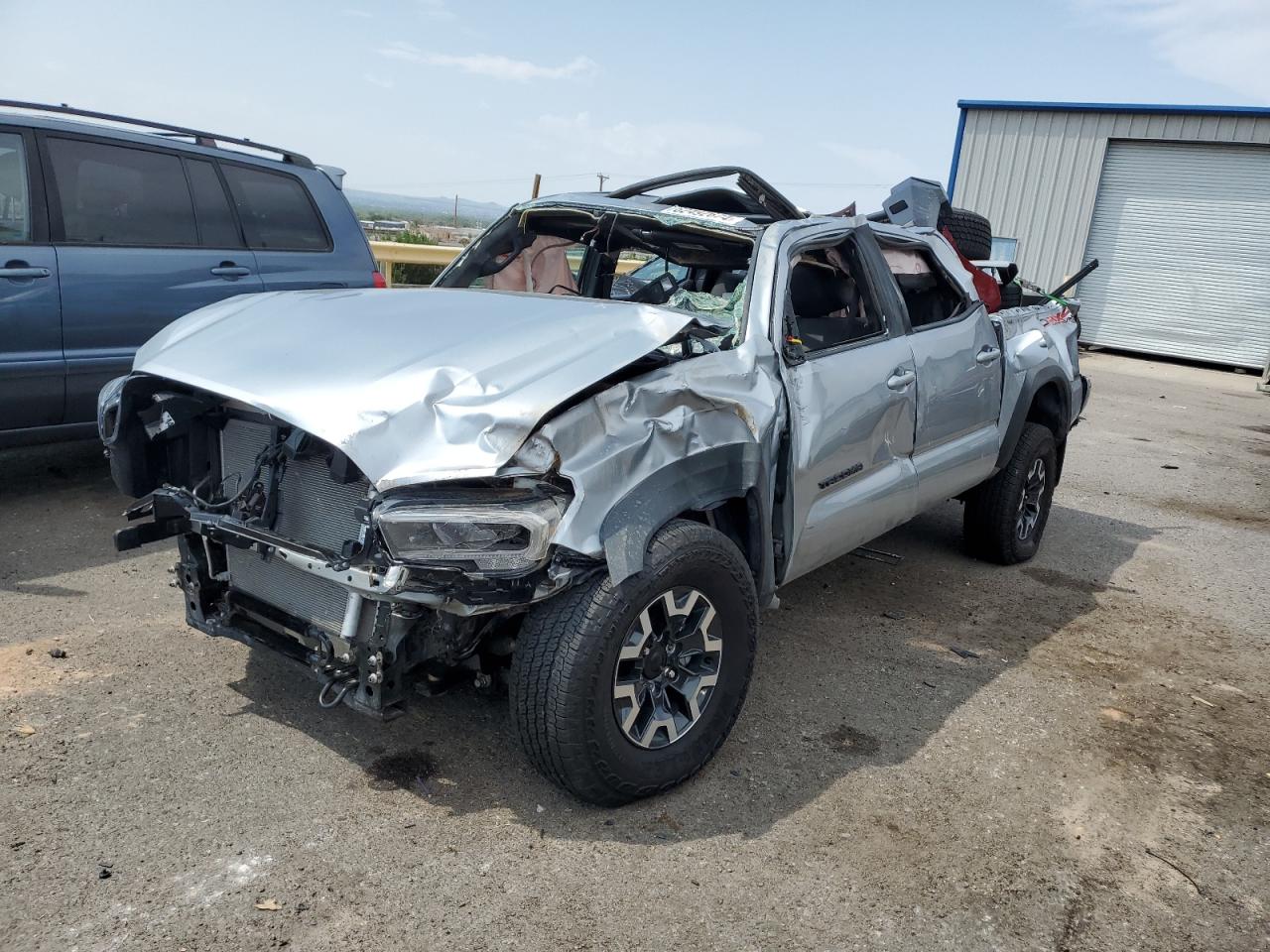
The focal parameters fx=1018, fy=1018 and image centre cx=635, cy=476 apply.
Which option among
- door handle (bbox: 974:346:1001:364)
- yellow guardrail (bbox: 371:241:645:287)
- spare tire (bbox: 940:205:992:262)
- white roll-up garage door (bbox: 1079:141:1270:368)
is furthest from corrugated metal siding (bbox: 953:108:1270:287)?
door handle (bbox: 974:346:1001:364)

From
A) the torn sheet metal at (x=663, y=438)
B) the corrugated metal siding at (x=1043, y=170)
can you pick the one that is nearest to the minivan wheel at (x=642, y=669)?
the torn sheet metal at (x=663, y=438)

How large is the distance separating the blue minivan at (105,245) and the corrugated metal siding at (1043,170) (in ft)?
53.6

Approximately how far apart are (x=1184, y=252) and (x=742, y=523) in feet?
57.6

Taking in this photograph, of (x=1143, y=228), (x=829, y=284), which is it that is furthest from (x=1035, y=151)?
(x=829, y=284)

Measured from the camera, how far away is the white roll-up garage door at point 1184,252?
17203mm

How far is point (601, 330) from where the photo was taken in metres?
3.11

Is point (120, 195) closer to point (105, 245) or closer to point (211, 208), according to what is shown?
point (105, 245)

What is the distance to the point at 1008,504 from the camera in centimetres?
542

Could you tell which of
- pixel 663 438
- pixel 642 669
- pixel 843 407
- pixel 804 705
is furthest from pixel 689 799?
pixel 843 407

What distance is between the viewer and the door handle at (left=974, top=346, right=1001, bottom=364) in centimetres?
482

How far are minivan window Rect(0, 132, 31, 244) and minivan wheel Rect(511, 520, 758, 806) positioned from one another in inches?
149

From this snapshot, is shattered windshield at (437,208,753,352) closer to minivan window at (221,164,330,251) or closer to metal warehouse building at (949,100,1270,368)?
minivan window at (221,164,330,251)

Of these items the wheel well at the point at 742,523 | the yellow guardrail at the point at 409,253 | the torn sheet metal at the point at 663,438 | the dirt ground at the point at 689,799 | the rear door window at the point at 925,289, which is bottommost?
the dirt ground at the point at 689,799

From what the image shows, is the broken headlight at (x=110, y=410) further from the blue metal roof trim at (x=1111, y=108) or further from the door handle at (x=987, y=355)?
the blue metal roof trim at (x=1111, y=108)
